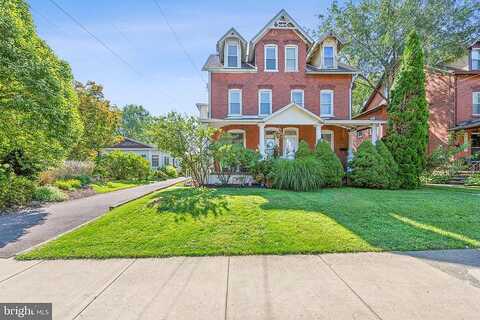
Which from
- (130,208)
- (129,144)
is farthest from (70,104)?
(129,144)

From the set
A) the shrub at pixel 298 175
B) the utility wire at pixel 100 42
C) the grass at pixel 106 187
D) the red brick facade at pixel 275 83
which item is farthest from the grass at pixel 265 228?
the red brick facade at pixel 275 83

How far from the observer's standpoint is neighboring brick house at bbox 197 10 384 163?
58.6ft

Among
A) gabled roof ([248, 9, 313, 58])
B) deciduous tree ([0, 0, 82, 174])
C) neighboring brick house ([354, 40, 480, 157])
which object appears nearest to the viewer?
deciduous tree ([0, 0, 82, 174])

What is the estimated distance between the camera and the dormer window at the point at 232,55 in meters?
18.0

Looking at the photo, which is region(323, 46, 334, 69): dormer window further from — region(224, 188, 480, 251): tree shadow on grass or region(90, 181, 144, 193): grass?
region(90, 181, 144, 193): grass

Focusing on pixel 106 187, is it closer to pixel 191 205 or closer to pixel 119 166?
pixel 119 166

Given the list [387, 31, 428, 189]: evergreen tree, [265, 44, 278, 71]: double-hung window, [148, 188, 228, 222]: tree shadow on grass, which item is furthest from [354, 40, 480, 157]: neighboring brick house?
[148, 188, 228, 222]: tree shadow on grass

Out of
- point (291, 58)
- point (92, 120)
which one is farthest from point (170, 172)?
point (291, 58)

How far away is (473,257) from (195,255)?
4.92 metres

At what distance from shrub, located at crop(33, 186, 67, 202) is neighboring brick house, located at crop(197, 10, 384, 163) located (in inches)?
369

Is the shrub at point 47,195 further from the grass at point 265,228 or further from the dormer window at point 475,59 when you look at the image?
the dormer window at point 475,59

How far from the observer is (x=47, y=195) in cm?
1144

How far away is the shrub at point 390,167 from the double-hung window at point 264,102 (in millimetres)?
7751

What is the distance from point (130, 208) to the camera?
7551 mm
